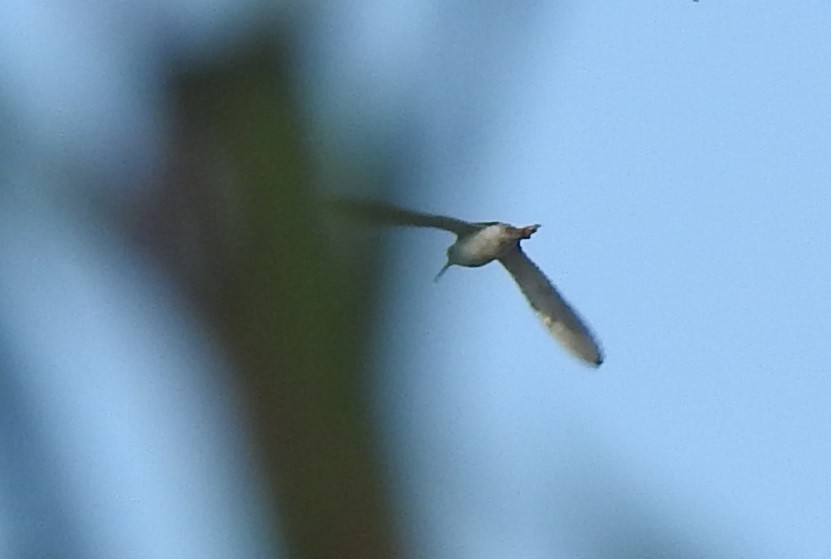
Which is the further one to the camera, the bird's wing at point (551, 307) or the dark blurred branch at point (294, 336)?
the bird's wing at point (551, 307)

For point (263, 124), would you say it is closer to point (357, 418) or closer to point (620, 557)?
point (357, 418)

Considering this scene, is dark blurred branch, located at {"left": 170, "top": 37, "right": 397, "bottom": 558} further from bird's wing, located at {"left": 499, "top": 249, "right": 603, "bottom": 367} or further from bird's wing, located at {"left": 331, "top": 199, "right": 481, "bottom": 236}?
bird's wing, located at {"left": 499, "top": 249, "right": 603, "bottom": 367}

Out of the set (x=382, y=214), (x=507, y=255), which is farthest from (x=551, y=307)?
(x=382, y=214)

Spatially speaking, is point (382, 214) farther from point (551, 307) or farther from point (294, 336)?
point (551, 307)

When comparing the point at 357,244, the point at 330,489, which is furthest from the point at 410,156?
the point at 330,489

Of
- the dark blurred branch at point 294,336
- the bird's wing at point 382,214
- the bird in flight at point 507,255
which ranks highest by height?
the bird in flight at point 507,255

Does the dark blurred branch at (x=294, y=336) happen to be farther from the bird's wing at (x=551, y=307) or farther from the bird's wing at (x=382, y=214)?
the bird's wing at (x=551, y=307)

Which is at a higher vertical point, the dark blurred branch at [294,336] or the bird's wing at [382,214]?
the bird's wing at [382,214]

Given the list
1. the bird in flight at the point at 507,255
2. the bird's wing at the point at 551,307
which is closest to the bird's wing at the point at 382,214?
the bird in flight at the point at 507,255
